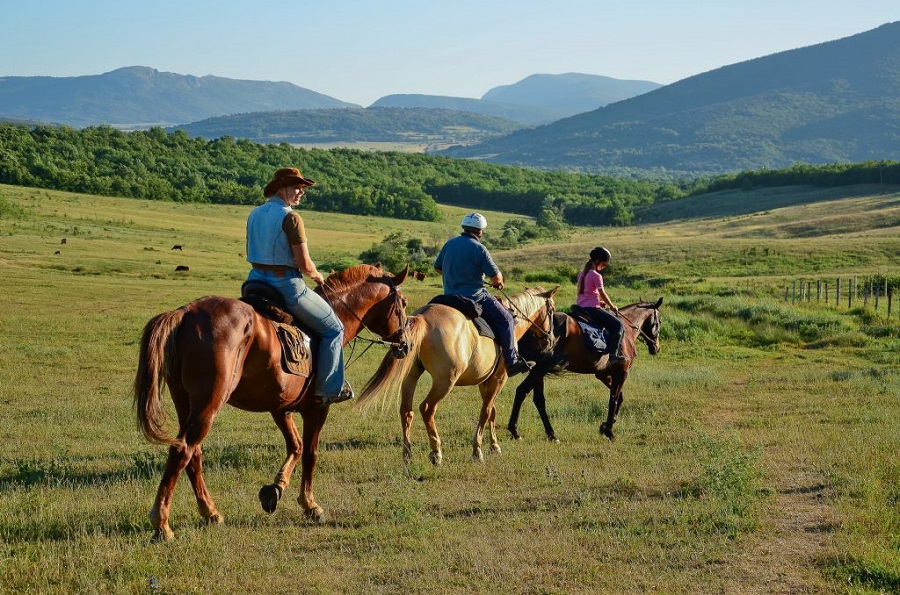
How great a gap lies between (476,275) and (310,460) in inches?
143

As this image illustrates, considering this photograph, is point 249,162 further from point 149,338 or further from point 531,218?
point 149,338

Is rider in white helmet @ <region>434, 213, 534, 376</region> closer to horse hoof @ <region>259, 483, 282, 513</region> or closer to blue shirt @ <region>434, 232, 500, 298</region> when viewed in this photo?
blue shirt @ <region>434, 232, 500, 298</region>

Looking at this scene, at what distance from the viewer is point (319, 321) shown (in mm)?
8570

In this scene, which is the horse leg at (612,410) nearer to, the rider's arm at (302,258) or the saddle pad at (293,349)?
the saddle pad at (293,349)

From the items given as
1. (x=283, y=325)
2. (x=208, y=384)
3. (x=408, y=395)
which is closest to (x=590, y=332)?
(x=408, y=395)

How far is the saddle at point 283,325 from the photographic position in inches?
324

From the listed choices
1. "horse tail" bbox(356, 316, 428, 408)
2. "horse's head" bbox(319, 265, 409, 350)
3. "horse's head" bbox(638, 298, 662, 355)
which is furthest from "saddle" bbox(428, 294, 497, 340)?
"horse's head" bbox(638, 298, 662, 355)

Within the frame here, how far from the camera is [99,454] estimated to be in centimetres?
1109

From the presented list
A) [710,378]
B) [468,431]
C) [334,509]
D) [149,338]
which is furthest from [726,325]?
[149,338]

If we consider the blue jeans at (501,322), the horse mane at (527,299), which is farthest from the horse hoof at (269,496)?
the horse mane at (527,299)

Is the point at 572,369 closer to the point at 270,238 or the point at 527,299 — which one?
the point at 527,299

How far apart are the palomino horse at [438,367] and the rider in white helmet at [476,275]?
19 cm

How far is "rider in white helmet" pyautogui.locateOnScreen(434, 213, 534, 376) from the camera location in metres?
11.3

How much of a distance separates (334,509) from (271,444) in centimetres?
338
